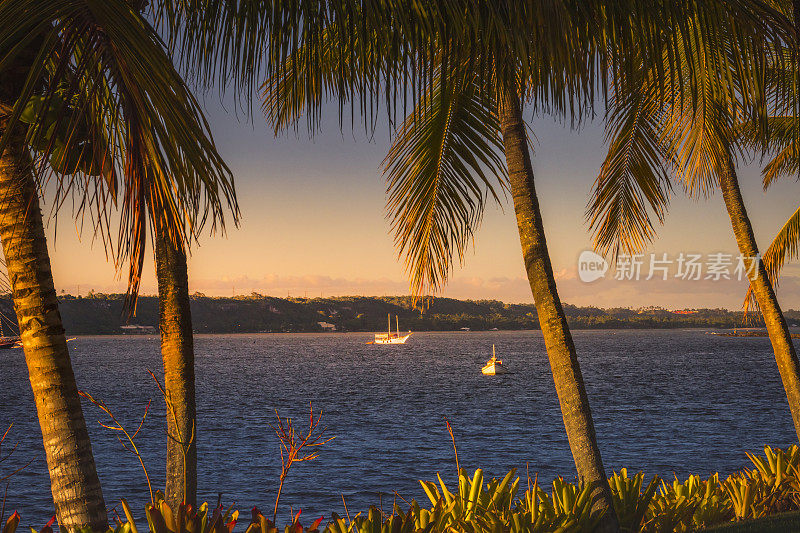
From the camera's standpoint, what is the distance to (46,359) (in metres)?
4.18

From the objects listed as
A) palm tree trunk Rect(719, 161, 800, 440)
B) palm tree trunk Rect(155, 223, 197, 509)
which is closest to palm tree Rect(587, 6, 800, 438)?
palm tree trunk Rect(719, 161, 800, 440)

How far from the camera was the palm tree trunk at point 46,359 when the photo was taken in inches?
163

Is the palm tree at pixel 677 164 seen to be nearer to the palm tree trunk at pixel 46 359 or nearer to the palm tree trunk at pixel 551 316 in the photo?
the palm tree trunk at pixel 551 316

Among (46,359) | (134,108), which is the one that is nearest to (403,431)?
(46,359)

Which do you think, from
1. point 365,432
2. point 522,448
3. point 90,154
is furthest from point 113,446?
point 90,154

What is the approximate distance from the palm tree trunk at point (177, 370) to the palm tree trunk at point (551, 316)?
3.03 metres

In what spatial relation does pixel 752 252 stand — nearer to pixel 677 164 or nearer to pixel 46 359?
pixel 677 164

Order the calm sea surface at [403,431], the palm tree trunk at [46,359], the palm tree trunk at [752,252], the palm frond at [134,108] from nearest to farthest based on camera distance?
1. the palm frond at [134,108]
2. the palm tree trunk at [46,359]
3. the palm tree trunk at [752,252]
4. the calm sea surface at [403,431]

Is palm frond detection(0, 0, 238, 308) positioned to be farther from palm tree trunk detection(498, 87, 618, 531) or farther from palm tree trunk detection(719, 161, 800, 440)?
→ palm tree trunk detection(719, 161, 800, 440)

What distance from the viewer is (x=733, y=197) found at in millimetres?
10406

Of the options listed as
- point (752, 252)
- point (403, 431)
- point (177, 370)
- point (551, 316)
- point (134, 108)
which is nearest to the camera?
point (134, 108)

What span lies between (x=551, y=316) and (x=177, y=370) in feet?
10.7

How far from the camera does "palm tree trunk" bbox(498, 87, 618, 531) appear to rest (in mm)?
6570

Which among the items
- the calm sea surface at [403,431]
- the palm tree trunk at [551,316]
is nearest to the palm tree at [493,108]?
the palm tree trunk at [551,316]
